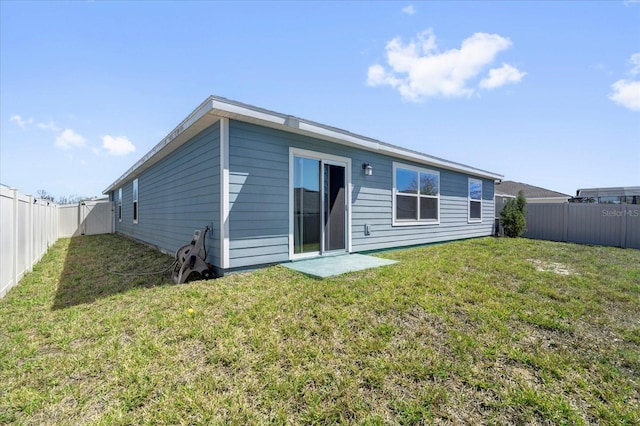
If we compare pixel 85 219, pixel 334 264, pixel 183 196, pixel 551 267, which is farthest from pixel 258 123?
pixel 85 219

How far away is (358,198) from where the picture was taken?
640 cm

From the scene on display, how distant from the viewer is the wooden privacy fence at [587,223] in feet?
30.2

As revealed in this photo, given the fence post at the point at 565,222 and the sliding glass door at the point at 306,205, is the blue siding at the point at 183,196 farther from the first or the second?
the fence post at the point at 565,222

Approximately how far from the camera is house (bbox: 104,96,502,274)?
14.7ft

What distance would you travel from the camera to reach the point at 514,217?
1038 centimetres

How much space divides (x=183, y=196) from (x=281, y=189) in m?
2.54

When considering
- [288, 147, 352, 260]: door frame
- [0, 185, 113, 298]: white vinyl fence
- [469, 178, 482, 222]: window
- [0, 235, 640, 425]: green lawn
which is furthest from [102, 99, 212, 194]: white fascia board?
[469, 178, 482, 222]: window

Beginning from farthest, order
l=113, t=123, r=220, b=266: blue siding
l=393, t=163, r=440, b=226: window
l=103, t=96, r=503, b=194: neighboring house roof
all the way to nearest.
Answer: l=393, t=163, r=440, b=226: window, l=113, t=123, r=220, b=266: blue siding, l=103, t=96, r=503, b=194: neighboring house roof

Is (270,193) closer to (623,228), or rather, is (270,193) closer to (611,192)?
(623,228)

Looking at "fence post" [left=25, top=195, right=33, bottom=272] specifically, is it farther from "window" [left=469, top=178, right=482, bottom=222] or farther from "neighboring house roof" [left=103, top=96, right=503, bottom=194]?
"window" [left=469, top=178, right=482, bottom=222]

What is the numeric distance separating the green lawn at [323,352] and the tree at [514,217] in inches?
265

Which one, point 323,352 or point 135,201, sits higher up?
point 135,201

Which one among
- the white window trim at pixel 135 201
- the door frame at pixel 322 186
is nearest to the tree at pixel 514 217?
the door frame at pixel 322 186

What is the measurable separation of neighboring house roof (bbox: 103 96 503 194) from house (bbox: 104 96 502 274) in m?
0.02
